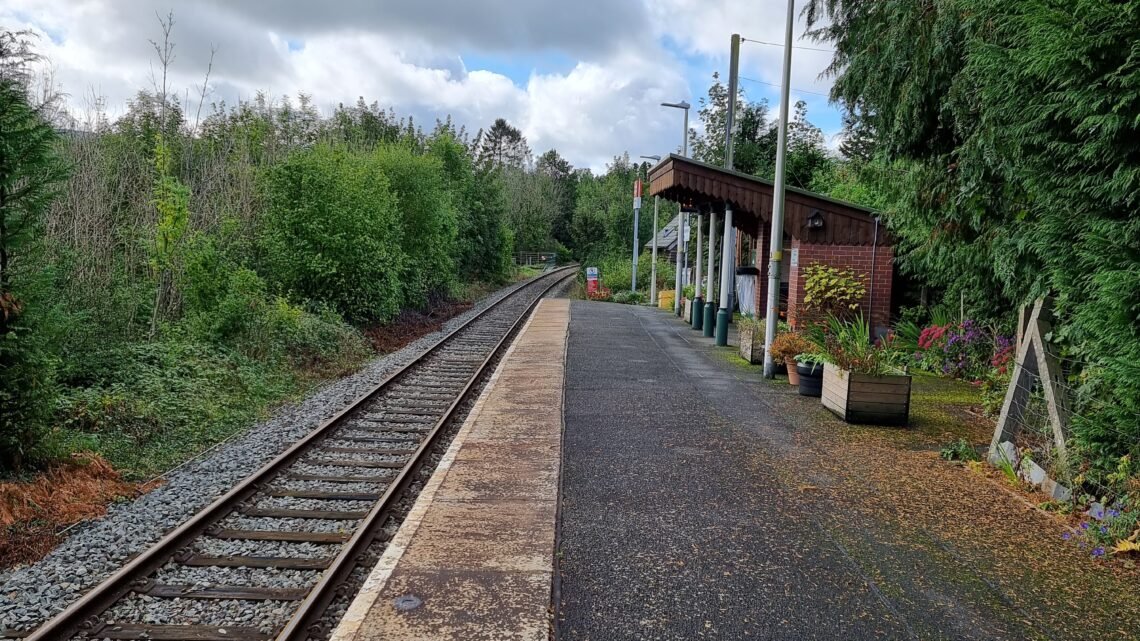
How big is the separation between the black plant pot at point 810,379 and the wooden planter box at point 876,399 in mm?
1411

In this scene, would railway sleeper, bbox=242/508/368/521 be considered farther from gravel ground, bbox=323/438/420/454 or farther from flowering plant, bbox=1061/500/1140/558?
flowering plant, bbox=1061/500/1140/558

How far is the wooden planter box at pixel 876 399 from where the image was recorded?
8.38m

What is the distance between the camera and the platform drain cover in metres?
3.90

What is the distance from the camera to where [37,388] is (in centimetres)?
637

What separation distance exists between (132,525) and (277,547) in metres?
1.25

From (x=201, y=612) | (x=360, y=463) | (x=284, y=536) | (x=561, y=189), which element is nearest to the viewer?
(x=201, y=612)

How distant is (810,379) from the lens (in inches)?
397

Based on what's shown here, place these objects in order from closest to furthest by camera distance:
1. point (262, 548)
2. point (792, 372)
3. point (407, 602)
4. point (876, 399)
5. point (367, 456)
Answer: point (407, 602) → point (262, 548) → point (367, 456) → point (876, 399) → point (792, 372)

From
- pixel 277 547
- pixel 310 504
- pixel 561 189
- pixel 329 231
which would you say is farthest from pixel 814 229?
pixel 561 189

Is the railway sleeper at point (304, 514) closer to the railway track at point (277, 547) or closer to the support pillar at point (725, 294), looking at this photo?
the railway track at point (277, 547)

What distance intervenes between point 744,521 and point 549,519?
1.37 m

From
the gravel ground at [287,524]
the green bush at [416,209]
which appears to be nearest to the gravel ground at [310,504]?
the gravel ground at [287,524]

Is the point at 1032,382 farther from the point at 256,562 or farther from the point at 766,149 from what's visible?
the point at 766,149

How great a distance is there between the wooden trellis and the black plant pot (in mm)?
3220
